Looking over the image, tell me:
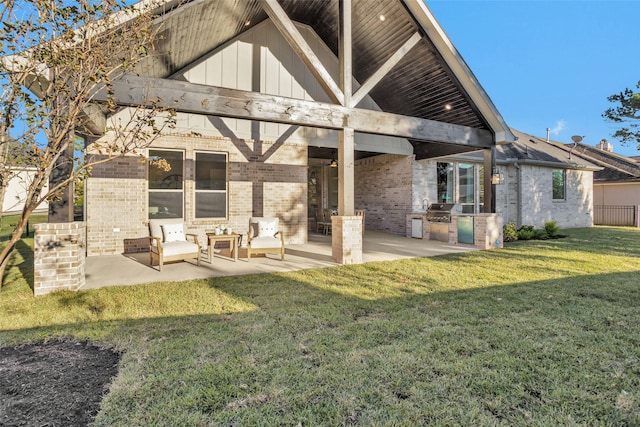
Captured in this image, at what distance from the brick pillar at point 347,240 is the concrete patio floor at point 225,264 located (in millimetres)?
281

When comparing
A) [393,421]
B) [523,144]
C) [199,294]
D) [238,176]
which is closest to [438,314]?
[393,421]

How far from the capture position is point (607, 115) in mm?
13992

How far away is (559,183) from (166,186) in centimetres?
1682

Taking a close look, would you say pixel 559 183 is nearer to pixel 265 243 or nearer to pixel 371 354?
pixel 265 243

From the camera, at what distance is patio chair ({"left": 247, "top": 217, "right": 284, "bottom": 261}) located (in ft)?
24.2

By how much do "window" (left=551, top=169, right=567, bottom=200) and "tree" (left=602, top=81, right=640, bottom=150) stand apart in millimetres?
2455

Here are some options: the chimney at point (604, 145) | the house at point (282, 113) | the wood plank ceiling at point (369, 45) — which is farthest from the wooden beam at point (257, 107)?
the chimney at point (604, 145)

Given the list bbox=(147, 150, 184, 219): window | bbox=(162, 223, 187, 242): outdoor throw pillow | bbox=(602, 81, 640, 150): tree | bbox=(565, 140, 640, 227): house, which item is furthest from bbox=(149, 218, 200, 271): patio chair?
bbox=(565, 140, 640, 227): house

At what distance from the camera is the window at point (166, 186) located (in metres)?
8.58

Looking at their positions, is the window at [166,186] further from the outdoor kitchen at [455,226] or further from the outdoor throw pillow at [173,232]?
the outdoor kitchen at [455,226]

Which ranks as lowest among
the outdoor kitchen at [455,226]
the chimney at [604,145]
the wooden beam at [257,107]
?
the outdoor kitchen at [455,226]

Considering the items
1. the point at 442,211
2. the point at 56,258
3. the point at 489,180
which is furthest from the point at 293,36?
the point at 442,211

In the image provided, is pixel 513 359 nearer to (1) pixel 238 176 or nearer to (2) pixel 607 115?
(1) pixel 238 176

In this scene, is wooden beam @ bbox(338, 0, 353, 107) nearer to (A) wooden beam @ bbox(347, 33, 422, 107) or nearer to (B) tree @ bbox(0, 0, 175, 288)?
(A) wooden beam @ bbox(347, 33, 422, 107)
